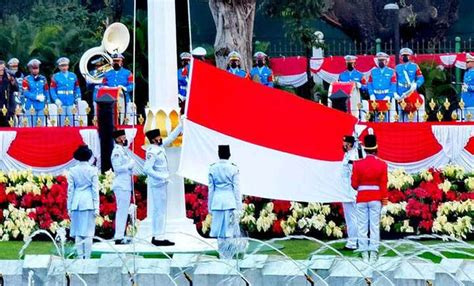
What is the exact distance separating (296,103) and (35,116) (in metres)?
8.66

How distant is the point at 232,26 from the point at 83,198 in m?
10.7

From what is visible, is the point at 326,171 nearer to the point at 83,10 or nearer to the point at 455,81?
the point at 455,81

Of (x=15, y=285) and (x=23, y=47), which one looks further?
(x=23, y=47)

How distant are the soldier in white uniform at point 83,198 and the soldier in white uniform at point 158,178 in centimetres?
84

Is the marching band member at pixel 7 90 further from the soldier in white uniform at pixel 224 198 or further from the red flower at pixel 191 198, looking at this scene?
the soldier in white uniform at pixel 224 198

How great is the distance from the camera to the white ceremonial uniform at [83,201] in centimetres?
2075

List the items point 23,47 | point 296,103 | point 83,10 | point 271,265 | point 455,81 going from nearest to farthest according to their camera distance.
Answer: point 271,265
point 296,103
point 455,81
point 23,47
point 83,10

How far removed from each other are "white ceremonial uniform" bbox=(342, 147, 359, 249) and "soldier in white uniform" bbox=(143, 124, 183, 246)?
223cm

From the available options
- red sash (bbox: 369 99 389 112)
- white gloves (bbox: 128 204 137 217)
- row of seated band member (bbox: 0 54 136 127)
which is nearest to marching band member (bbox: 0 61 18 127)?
row of seated band member (bbox: 0 54 136 127)

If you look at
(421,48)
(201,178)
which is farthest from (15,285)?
(421,48)

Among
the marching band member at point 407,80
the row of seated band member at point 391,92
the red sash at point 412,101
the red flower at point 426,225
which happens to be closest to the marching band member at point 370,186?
the red flower at point 426,225

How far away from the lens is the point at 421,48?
38.3m

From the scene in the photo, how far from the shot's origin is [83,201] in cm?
2077

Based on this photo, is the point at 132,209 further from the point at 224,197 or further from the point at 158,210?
the point at 224,197
